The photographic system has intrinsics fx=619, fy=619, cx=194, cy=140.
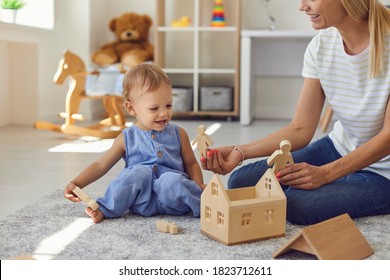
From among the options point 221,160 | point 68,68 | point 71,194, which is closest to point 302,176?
point 221,160

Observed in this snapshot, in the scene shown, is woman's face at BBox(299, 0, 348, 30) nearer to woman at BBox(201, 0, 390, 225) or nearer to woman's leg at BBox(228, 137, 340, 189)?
woman at BBox(201, 0, 390, 225)

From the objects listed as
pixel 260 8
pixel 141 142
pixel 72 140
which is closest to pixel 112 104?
pixel 72 140

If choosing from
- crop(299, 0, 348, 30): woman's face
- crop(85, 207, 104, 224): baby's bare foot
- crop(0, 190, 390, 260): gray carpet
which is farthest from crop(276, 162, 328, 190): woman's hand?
crop(85, 207, 104, 224): baby's bare foot

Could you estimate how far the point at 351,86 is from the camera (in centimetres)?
162

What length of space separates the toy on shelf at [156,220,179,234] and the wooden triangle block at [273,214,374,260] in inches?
10.8

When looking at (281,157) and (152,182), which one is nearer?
(281,157)

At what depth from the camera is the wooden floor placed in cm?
203

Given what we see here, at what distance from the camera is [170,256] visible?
4.28ft

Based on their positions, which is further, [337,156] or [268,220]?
[337,156]

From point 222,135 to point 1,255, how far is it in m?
2.29

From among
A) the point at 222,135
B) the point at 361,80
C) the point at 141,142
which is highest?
the point at 361,80

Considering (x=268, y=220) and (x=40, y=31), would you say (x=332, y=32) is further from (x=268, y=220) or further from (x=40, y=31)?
(x=40, y=31)

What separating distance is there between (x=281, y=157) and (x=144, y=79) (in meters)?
0.43

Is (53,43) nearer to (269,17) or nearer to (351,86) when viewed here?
(269,17)
